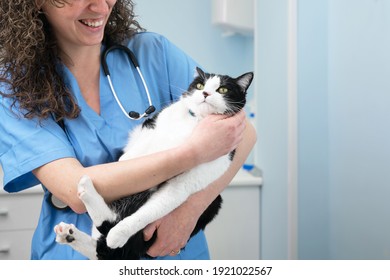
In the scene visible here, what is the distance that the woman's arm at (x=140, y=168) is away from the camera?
708 millimetres

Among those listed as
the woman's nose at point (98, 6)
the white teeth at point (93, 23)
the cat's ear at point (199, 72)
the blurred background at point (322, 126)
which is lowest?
the blurred background at point (322, 126)

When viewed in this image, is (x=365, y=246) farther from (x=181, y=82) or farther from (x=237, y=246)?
(x=181, y=82)

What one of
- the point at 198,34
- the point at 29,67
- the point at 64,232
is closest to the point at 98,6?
the point at 29,67

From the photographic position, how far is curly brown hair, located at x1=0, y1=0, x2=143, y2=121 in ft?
2.64

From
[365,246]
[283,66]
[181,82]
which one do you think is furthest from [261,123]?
[181,82]

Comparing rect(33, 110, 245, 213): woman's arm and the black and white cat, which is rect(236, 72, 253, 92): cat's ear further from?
rect(33, 110, 245, 213): woman's arm

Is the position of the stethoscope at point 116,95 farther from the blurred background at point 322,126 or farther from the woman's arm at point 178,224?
the blurred background at point 322,126

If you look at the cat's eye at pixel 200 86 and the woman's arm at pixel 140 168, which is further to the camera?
the cat's eye at pixel 200 86

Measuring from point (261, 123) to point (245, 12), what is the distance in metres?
0.45

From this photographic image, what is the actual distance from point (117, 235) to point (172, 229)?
4.3 inches

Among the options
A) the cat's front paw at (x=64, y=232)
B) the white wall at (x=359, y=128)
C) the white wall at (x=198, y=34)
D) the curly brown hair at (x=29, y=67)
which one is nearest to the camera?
the cat's front paw at (x=64, y=232)

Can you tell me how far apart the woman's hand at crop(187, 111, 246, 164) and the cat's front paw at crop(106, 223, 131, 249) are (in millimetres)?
168

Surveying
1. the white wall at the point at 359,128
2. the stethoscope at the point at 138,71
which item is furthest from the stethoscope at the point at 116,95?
the white wall at the point at 359,128
